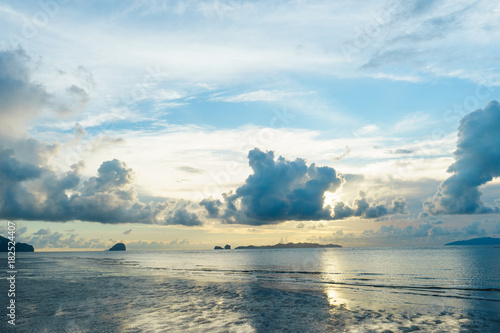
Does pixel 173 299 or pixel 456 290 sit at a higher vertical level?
pixel 173 299

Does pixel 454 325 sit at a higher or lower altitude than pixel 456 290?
higher

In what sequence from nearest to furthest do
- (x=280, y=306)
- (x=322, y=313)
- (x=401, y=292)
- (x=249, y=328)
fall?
(x=249, y=328) < (x=322, y=313) < (x=280, y=306) < (x=401, y=292)

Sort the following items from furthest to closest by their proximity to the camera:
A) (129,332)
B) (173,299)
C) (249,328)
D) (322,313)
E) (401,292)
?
(401,292)
(173,299)
(322,313)
(249,328)
(129,332)

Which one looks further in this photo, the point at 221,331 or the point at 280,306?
the point at 280,306

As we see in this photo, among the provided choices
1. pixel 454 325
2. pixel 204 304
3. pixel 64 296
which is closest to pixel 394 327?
pixel 454 325

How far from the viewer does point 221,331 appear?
77.7 feet

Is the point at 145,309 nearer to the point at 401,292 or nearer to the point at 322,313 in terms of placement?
the point at 322,313

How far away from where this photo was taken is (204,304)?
35.4 meters

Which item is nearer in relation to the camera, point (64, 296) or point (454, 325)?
point (454, 325)

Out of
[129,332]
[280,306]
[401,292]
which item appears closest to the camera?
[129,332]

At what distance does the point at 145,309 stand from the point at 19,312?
11.3m

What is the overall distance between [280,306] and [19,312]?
81.1 ft

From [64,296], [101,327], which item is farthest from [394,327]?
[64,296]

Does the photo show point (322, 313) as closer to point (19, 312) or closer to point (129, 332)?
point (129, 332)
